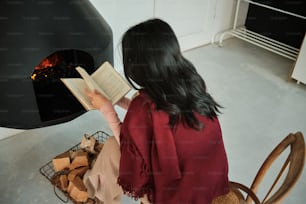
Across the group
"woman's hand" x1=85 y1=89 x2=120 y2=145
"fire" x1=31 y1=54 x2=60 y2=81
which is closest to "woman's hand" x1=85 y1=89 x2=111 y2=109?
"woman's hand" x1=85 y1=89 x2=120 y2=145

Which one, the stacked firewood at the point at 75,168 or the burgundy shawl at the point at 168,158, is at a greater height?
the burgundy shawl at the point at 168,158

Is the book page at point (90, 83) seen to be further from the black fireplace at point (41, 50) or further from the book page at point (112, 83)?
the black fireplace at point (41, 50)

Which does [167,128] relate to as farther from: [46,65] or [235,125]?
[235,125]

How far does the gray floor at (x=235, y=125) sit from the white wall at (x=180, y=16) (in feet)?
0.48

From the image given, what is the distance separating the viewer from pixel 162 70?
98cm

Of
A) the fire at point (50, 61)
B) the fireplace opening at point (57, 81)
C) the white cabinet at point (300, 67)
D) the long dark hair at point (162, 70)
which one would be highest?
the long dark hair at point (162, 70)

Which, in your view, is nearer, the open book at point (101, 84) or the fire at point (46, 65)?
the open book at point (101, 84)

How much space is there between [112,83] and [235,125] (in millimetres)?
1029

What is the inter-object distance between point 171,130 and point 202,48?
2.00 meters

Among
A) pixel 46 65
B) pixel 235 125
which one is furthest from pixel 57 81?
pixel 235 125

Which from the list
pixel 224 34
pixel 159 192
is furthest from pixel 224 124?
pixel 224 34

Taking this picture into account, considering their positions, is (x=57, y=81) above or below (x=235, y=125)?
above

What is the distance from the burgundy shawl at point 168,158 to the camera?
3.28ft

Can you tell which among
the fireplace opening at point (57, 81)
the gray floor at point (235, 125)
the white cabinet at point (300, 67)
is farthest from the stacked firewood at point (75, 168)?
the white cabinet at point (300, 67)
